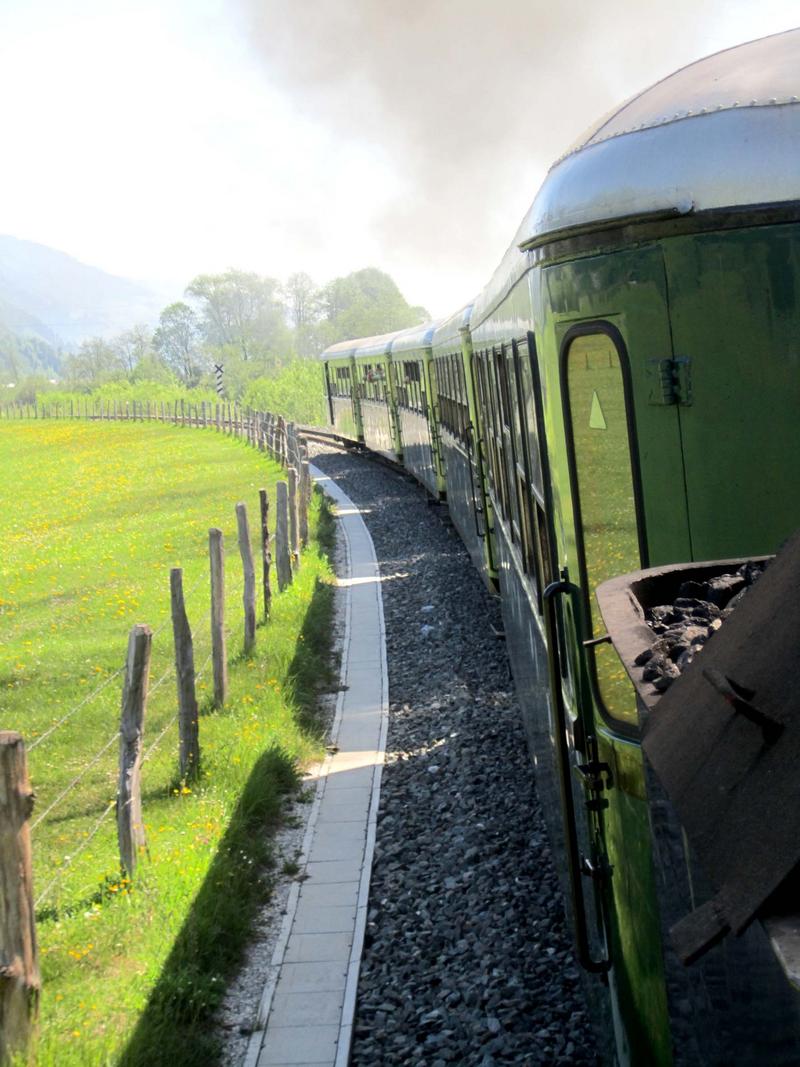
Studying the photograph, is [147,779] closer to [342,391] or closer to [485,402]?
[485,402]

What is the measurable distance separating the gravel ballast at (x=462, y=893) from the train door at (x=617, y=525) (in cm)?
170

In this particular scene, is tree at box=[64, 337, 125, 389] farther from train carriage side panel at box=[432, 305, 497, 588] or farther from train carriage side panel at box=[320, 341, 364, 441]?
train carriage side panel at box=[432, 305, 497, 588]

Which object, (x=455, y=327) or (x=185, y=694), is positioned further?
(x=455, y=327)

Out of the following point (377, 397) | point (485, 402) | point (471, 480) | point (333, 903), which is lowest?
point (333, 903)

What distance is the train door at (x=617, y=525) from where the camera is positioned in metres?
3.79

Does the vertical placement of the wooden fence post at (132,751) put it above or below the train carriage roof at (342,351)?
below

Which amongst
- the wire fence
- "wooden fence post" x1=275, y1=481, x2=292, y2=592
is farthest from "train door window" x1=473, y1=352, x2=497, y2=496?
"wooden fence post" x1=275, y1=481, x2=292, y2=592

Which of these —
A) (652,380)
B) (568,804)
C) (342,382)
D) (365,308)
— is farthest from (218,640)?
(365,308)

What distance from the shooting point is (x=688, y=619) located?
3.21 m

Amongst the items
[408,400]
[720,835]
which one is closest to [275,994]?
[720,835]

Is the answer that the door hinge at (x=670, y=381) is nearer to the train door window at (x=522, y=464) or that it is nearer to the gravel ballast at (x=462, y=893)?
the train door window at (x=522, y=464)

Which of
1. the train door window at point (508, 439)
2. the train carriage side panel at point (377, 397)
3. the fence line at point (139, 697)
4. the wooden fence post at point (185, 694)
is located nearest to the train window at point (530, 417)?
the train door window at point (508, 439)

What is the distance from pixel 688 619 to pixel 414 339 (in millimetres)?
19261

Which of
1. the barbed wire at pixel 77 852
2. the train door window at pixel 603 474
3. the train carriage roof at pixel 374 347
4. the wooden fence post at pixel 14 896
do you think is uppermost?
the train carriage roof at pixel 374 347
